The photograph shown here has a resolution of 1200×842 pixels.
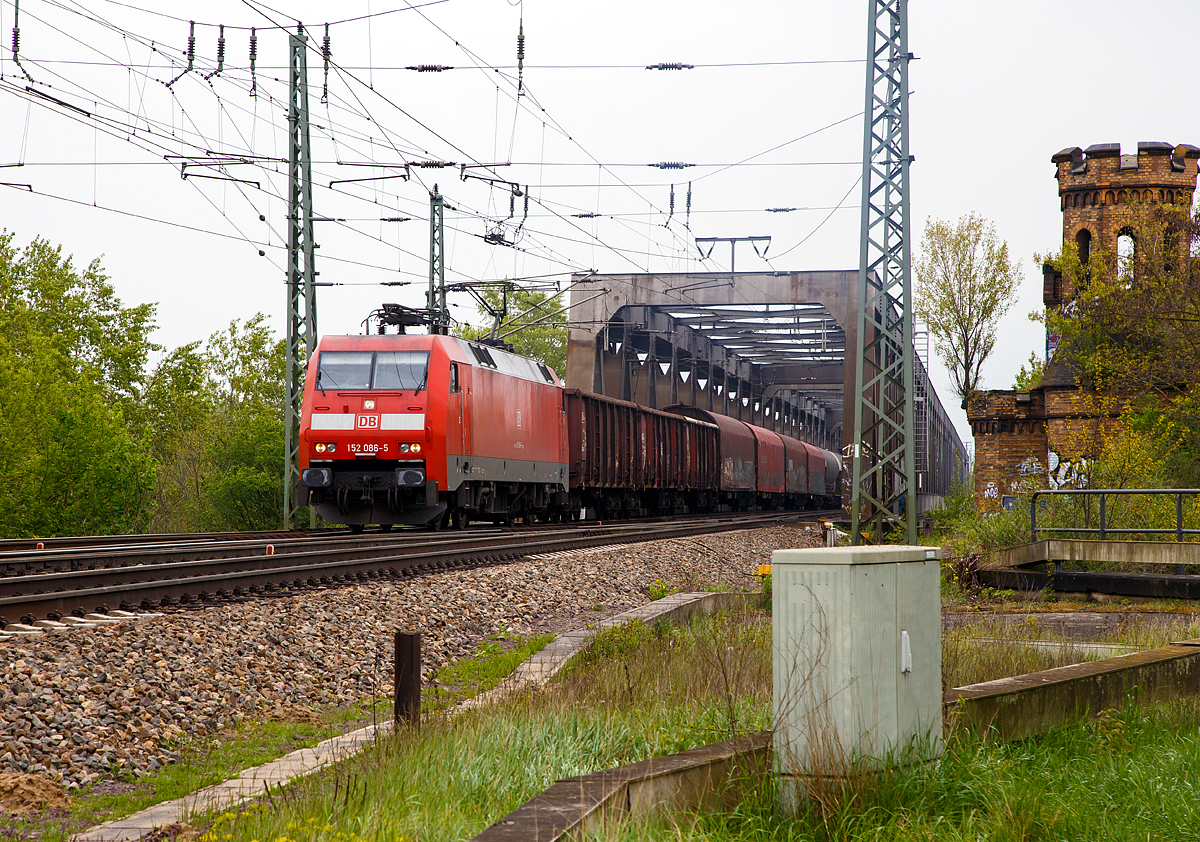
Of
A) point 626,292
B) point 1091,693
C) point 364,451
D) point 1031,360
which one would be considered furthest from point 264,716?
point 1031,360

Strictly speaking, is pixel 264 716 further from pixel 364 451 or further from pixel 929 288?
pixel 929 288

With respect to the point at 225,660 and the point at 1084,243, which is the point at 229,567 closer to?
the point at 225,660

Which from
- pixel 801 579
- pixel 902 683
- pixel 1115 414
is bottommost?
pixel 902 683

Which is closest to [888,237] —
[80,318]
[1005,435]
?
[1005,435]

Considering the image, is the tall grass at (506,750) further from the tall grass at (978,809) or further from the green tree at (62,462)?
the green tree at (62,462)

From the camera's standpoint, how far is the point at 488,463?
69.7ft

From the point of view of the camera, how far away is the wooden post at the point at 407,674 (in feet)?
19.7

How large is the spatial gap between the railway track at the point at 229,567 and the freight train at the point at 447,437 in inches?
52.2

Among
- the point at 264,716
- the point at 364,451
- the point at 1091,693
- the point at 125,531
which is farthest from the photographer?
the point at 125,531

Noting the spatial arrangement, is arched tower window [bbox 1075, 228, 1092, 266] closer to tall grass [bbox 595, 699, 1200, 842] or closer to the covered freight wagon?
the covered freight wagon

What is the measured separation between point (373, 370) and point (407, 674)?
13908 mm

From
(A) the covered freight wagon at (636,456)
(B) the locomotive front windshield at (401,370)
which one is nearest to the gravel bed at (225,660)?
(B) the locomotive front windshield at (401,370)

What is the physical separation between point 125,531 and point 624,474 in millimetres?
12947

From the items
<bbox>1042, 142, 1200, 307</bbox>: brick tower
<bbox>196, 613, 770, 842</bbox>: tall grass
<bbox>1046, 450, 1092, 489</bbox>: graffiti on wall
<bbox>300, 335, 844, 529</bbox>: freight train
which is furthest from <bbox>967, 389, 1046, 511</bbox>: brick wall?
<bbox>196, 613, 770, 842</bbox>: tall grass
